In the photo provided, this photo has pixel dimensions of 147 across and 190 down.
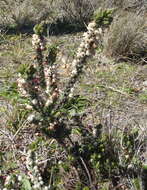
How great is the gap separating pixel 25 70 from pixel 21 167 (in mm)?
936

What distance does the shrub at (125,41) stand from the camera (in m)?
5.21

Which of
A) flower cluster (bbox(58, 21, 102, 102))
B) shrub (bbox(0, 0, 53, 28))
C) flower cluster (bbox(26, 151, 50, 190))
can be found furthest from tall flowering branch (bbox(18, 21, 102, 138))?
shrub (bbox(0, 0, 53, 28))

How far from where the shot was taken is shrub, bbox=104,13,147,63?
17.1 feet

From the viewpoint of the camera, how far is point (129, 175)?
2.76 m

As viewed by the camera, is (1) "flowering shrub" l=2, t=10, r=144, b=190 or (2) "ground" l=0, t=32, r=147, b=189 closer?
(1) "flowering shrub" l=2, t=10, r=144, b=190

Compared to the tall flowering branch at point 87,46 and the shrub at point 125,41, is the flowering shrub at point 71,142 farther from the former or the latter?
the shrub at point 125,41

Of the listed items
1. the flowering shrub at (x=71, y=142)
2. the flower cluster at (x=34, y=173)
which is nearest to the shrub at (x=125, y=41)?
the flowering shrub at (x=71, y=142)

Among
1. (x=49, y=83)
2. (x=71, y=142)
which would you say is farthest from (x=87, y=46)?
(x=71, y=142)

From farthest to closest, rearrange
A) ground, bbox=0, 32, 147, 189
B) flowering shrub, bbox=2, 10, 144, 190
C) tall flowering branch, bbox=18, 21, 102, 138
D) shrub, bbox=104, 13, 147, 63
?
shrub, bbox=104, 13, 147, 63, ground, bbox=0, 32, 147, 189, flowering shrub, bbox=2, 10, 144, 190, tall flowering branch, bbox=18, 21, 102, 138

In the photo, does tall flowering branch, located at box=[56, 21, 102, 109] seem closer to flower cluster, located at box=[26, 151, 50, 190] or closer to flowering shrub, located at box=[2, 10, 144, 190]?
flowering shrub, located at box=[2, 10, 144, 190]

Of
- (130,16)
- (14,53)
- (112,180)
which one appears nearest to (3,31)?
(14,53)

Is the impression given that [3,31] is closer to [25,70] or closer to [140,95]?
[140,95]

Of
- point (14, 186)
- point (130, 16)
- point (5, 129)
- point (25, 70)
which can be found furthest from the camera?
point (130, 16)

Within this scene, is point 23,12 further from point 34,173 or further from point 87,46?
point 34,173
